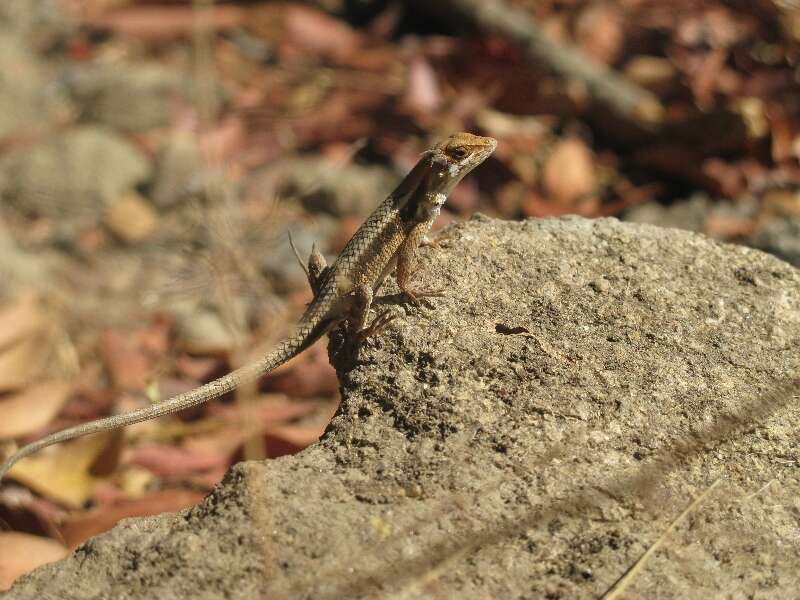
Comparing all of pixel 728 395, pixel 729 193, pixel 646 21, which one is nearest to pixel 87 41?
pixel 646 21

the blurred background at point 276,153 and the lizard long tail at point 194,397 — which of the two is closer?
the lizard long tail at point 194,397

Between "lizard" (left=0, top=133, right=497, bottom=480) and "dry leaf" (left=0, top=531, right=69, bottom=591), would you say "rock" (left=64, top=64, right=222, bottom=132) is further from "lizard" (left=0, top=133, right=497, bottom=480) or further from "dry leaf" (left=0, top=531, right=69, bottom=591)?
"dry leaf" (left=0, top=531, right=69, bottom=591)

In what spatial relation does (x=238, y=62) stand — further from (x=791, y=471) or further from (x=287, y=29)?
(x=791, y=471)

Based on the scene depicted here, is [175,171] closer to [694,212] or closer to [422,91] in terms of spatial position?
[422,91]

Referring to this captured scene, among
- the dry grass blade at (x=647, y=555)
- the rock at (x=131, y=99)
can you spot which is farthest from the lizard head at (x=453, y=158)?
the rock at (x=131, y=99)

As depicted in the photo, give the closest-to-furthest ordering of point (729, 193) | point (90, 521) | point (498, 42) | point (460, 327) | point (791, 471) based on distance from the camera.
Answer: point (791, 471) < point (460, 327) < point (90, 521) < point (729, 193) < point (498, 42)

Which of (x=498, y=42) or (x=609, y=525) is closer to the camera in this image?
(x=609, y=525)

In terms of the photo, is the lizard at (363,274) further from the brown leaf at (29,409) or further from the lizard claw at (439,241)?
the brown leaf at (29,409)

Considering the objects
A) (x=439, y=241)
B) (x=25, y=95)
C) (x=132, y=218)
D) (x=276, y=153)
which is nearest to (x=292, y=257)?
(x=276, y=153)
